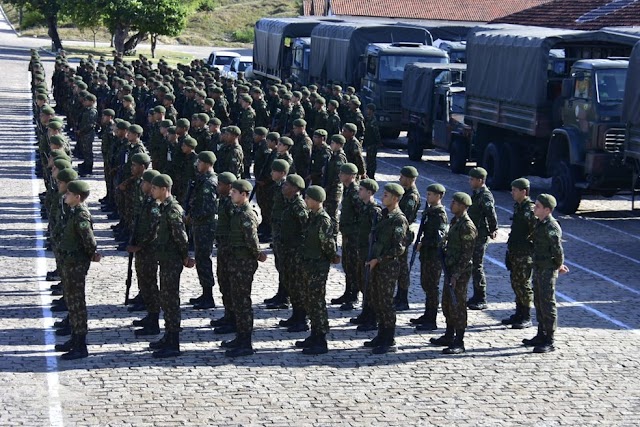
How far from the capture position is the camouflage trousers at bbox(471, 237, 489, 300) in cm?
1380

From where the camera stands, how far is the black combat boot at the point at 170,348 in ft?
38.5

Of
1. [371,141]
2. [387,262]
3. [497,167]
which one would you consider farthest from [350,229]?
[497,167]

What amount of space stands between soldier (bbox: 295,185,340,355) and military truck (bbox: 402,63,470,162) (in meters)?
13.3

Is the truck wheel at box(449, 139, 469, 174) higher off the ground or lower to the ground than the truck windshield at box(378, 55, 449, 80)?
lower

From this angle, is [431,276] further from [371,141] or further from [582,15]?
[582,15]

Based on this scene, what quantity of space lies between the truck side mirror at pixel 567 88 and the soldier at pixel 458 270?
28.2 ft

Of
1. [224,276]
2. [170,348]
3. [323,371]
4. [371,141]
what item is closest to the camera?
[323,371]

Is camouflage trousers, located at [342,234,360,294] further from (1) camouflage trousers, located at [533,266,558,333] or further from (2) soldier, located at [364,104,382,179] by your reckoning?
(2) soldier, located at [364,104,382,179]

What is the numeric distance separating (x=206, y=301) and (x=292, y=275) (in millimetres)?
1366

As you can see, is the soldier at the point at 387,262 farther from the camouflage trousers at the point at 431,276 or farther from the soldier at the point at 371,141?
the soldier at the point at 371,141

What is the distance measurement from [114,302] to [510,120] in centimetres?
1095

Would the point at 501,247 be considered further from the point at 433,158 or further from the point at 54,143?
the point at 433,158

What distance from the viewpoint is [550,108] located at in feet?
71.1

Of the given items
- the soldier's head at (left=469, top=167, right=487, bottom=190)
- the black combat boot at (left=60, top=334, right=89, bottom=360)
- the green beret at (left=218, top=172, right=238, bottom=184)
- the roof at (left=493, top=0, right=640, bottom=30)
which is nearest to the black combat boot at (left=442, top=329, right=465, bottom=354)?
the soldier's head at (left=469, top=167, right=487, bottom=190)
